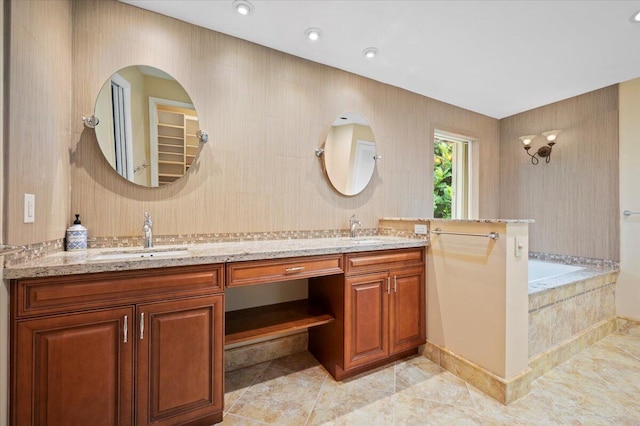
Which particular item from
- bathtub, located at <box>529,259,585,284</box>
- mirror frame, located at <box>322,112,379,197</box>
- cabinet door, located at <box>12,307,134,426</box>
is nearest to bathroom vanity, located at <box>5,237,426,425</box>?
cabinet door, located at <box>12,307,134,426</box>

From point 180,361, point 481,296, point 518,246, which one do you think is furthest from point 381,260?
point 180,361

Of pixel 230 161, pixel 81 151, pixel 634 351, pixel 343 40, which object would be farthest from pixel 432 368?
pixel 81 151

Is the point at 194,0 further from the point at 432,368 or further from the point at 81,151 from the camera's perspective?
the point at 432,368

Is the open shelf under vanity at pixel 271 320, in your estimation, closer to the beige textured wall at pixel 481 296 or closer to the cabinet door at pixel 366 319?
the cabinet door at pixel 366 319

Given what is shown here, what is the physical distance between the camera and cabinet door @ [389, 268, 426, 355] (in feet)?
6.69

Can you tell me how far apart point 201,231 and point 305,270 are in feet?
2.63

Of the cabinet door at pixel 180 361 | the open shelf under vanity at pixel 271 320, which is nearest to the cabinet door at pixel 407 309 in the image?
A: the open shelf under vanity at pixel 271 320

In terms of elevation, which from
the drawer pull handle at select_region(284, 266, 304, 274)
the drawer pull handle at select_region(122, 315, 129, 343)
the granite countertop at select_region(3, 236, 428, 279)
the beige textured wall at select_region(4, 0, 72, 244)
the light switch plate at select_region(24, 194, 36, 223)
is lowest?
the drawer pull handle at select_region(122, 315, 129, 343)

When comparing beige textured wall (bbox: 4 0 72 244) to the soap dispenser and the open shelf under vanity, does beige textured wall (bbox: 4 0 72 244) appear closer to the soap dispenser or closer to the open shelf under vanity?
the soap dispenser

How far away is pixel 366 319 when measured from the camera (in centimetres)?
191

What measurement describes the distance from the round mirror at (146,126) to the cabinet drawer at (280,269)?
85cm

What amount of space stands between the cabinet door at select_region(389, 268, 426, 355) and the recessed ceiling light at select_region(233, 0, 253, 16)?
200 cm

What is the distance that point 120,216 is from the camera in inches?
67.9

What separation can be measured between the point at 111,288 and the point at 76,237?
62cm
